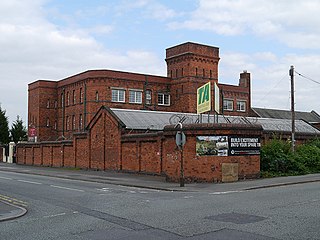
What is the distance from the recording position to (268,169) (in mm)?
26812

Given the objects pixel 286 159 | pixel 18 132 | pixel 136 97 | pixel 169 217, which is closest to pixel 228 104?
pixel 136 97

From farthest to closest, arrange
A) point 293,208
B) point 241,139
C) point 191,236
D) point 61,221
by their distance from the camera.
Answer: point 241,139, point 293,208, point 61,221, point 191,236

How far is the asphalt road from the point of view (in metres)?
9.65

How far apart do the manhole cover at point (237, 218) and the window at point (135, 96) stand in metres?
51.0

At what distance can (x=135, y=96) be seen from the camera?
63500mm

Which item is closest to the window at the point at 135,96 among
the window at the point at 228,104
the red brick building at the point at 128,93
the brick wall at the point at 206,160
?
the red brick building at the point at 128,93

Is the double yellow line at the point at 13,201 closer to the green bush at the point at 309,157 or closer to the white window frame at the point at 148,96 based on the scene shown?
the green bush at the point at 309,157

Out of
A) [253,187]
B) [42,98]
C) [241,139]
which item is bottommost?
[253,187]

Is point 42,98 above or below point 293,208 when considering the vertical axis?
above

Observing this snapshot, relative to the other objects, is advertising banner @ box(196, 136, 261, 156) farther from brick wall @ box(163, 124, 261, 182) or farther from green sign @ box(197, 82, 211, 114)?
green sign @ box(197, 82, 211, 114)

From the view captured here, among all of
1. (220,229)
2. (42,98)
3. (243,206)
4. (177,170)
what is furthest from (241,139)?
(42,98)

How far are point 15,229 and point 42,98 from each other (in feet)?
206

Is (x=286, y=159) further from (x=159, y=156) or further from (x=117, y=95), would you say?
(x=117, y=95)

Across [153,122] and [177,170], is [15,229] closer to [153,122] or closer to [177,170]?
[177,170]
